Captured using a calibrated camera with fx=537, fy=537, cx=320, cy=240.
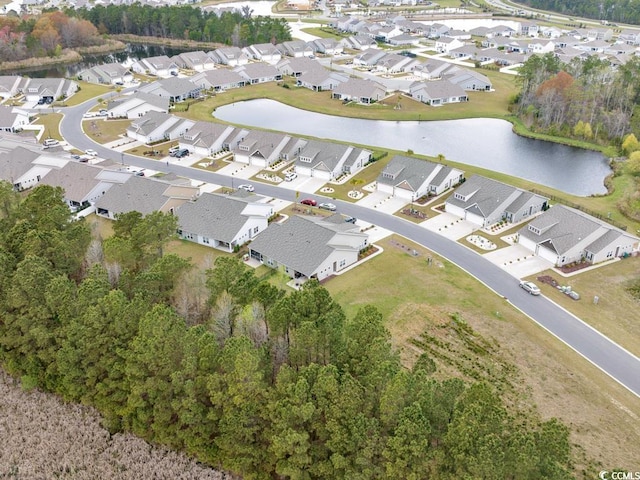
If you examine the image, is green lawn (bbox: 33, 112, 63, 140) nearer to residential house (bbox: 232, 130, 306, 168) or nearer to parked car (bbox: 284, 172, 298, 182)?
residential house (bbox: 232, 130, 306, 168)

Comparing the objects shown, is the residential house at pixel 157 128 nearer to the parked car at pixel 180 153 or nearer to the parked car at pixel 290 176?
the parked car at pixel 180 153

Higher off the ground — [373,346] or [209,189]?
[373,346]

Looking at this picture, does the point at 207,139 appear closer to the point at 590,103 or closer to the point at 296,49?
the point at 590,103

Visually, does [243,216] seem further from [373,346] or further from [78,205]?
[373,346]

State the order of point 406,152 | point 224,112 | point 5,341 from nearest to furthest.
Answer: point 5,341 < point 406,152 < point 224,112

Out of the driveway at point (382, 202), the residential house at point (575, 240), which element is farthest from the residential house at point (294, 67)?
the residential house at point (575, 240)

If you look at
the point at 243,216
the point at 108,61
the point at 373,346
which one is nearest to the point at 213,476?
the point at 373,346

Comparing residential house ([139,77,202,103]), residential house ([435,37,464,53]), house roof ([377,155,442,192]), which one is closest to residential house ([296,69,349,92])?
residential house ([139,77,202,103])

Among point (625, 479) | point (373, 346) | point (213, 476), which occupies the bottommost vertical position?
point (213, 476)
